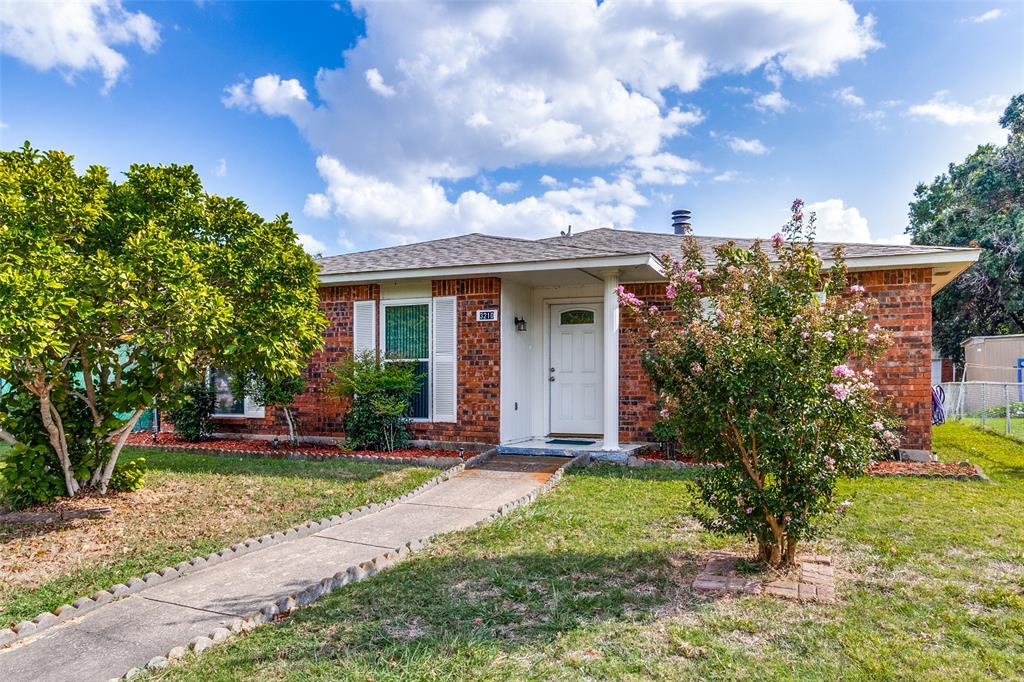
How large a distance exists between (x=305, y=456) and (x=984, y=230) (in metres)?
20.3

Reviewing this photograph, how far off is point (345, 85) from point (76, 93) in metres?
4.08

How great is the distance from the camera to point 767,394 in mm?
3662

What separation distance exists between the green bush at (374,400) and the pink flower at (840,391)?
6557 millimetres

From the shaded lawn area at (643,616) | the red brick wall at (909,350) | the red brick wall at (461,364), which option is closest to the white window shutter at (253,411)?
the red brick wall at (461,364)

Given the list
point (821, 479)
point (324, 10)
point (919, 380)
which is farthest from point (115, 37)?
point (919, 380)

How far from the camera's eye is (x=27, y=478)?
19.2 feet

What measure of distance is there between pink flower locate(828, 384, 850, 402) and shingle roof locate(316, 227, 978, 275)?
4.36 metres

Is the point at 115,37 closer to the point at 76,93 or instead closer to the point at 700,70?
the point at 76,93

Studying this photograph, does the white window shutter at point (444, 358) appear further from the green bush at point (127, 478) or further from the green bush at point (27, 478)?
the green bush at point (27, 478)

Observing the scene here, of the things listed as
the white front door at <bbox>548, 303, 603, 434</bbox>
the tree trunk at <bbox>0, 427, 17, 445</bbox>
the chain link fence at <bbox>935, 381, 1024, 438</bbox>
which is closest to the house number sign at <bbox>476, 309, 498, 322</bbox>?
the white front door at <bbox>548, 303, 603, 434</bbox>

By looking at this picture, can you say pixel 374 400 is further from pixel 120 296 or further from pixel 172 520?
pixel 120 296

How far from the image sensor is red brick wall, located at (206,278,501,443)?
365 inches

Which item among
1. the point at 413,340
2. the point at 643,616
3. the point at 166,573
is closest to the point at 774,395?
the point at 643,616

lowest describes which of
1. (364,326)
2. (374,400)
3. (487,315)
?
(374,400)
